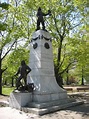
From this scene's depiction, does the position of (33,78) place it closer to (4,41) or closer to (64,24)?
(64,24)

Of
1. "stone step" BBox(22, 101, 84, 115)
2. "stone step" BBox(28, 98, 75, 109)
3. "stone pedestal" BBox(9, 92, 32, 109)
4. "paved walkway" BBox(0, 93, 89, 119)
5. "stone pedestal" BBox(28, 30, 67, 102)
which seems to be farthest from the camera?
"stone pedestal" BBox(28, 30, 67, 102)

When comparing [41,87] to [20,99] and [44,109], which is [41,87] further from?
[44,109]

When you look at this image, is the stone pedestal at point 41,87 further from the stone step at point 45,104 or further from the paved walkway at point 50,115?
the paved walkway at point 50,115

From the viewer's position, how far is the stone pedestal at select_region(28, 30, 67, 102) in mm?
11578

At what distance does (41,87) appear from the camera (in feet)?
37.9

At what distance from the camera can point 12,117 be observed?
9000mm

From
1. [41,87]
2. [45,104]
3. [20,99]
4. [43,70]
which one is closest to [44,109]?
[45,104]

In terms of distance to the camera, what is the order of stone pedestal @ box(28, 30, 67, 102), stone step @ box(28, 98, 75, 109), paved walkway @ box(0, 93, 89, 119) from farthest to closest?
stone pedestal @ box(28, 30, 67, 102), stone step @ box(28, 98, 75, 109), paved walkway @ box(0, 93, 89, 119)

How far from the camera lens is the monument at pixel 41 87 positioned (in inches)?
420

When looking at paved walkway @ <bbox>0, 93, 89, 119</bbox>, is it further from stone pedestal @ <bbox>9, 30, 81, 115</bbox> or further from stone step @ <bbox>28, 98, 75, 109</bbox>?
stone step @ <bbox>28, 98, 75, 109</bbox>

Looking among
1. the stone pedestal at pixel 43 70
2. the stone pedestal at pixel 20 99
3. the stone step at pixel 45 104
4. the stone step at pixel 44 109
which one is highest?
the stone pedestal at pixel 43 70

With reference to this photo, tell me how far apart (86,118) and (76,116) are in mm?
552

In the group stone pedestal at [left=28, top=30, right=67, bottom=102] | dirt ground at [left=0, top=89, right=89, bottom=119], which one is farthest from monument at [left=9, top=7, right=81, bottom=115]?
dirt ground at [left=0, top=89, right=89, bottom=119]

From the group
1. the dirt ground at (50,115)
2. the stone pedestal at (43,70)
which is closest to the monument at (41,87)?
the stone pedestal at (43,70)
